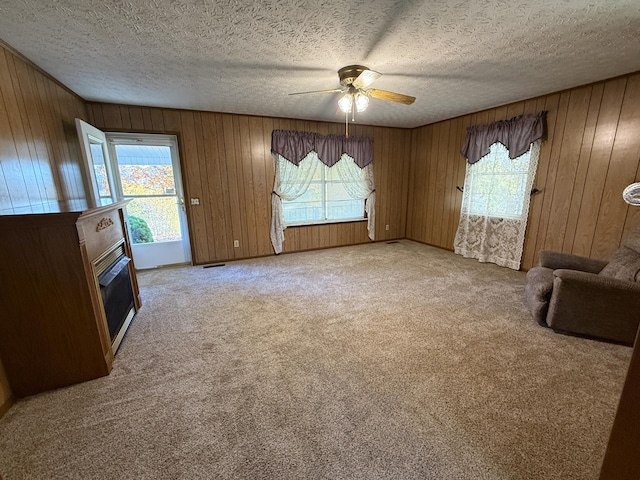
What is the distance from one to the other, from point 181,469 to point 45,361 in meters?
1.24

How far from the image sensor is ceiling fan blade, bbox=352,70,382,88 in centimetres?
214

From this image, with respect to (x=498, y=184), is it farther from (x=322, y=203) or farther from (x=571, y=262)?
(x=322, y=203)

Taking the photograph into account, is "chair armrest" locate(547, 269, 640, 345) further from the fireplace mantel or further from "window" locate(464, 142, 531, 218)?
the fireplace mantel

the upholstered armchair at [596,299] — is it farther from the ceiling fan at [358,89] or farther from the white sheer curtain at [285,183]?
the white sheer curtain at [285,183]

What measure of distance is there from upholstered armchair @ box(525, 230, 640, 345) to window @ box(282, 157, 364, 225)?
3.29 m

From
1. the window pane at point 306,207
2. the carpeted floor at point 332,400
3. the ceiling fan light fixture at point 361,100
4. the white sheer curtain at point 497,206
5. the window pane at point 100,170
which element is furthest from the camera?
the window pane at point 306,207

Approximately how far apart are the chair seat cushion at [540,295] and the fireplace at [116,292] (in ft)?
11.9

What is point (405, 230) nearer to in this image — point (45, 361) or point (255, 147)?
point (255, 147)

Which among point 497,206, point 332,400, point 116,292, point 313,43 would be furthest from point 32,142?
point 497,206

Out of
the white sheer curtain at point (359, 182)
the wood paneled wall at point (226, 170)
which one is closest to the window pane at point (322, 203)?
the white sheer curtain at point (359, 182)

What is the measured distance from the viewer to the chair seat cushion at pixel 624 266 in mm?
2203

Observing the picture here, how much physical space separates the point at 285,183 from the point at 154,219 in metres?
2.11

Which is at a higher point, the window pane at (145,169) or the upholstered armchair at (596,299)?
the window pane at (145,169)

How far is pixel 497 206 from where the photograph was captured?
13.1ft
